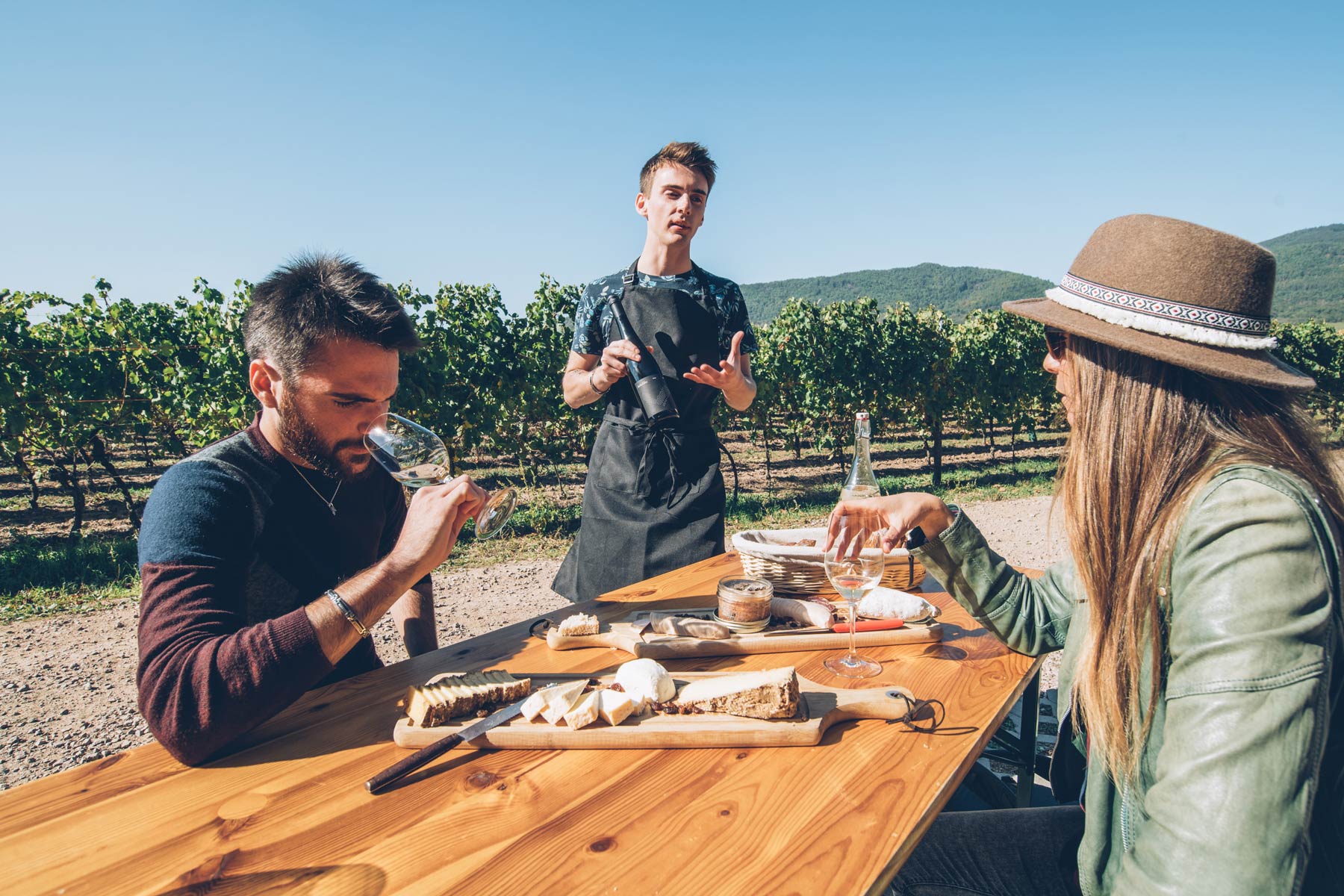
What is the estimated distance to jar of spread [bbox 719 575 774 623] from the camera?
2.02 meters

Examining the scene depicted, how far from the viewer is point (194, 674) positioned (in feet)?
4.67

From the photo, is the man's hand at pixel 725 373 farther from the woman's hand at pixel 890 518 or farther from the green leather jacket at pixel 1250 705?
the green leather jacket at pixel 1250 705

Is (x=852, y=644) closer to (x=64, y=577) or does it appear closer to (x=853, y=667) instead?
(x=853, y=667)

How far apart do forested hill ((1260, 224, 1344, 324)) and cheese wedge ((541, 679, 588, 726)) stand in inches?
4046

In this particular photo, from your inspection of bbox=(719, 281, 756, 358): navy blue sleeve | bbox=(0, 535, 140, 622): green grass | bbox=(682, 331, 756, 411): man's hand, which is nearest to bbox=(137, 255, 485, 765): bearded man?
bbox=(682, 331, 756, 411): man's hand

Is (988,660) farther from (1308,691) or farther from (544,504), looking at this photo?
(544,504)

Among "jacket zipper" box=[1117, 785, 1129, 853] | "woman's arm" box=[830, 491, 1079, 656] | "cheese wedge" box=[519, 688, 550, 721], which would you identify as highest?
"woman's arm" box=[830, 491, 1079, 656]

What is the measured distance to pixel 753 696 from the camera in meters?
1.48

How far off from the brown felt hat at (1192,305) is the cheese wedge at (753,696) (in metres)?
0.84

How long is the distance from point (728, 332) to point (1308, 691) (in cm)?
264

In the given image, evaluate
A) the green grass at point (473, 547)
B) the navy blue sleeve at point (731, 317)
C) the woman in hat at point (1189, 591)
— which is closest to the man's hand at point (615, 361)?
the navy blue sleeve at point (731, 317)

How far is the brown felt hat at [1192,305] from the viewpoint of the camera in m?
1.25

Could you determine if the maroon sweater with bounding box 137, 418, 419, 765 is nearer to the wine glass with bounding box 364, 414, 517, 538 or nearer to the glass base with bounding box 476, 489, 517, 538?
the wine glass with bounding box 364, 414, 517, 538

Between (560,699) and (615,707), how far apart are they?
116mm
